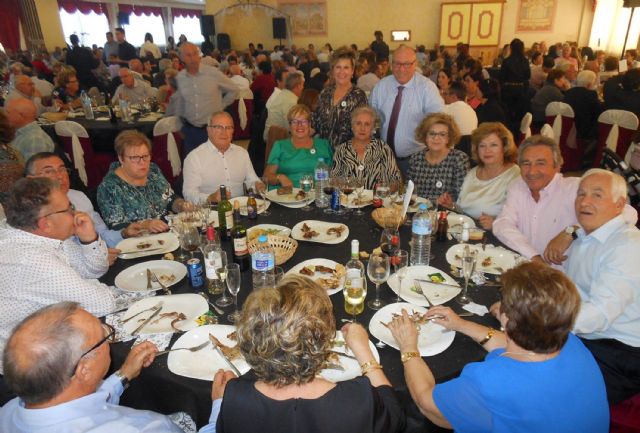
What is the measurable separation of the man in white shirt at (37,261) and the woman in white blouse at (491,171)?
7.68 ft

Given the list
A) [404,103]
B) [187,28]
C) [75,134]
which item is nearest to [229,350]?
[404,103]

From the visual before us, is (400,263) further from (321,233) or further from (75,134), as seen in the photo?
(75,134)

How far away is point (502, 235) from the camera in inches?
104

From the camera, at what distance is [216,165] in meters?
3.70

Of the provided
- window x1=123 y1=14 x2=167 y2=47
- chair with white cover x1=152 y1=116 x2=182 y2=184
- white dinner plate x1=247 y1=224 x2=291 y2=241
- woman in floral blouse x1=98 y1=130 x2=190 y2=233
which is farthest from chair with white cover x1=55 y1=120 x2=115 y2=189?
window x1=123 y1=14 x2=167 y2=47

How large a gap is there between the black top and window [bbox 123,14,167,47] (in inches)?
761

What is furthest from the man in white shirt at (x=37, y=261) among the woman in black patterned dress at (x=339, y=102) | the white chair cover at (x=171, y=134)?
the white chair cover at (x=171, y=134)

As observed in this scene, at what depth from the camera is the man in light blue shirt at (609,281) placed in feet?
6.18

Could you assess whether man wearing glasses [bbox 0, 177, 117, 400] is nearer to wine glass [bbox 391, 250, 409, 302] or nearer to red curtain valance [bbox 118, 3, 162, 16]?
wine glass [bbox 391, 250, 409, 302]

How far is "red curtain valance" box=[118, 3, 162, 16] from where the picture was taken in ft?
55.0

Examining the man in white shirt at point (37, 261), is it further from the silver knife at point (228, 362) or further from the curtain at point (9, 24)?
the curtain at point (9, 24)

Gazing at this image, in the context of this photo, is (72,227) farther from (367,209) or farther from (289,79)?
(289,79)

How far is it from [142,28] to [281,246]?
64.2 ft

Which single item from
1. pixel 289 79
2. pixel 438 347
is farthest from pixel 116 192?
pixel 289 79
